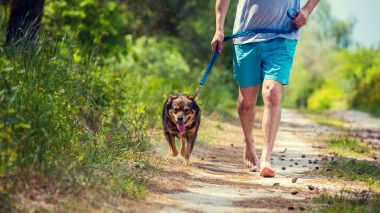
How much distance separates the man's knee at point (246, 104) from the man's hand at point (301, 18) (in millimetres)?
1049

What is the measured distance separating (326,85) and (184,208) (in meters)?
84.6

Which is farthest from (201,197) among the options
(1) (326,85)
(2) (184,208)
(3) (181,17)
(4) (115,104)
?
(1) (326,85)

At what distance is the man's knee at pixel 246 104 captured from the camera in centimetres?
954

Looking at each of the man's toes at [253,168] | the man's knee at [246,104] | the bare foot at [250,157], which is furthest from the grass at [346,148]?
the man's knee at [246,104]

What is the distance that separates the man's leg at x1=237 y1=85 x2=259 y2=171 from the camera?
949 cm

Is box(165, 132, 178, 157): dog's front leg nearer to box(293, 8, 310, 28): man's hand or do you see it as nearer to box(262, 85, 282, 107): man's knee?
box(262, 85, 282, 107): man's knee

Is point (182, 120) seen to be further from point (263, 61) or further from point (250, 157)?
point (263, 61)

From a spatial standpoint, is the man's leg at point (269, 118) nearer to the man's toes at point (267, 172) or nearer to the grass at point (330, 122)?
the man's toes at point (267, 172)

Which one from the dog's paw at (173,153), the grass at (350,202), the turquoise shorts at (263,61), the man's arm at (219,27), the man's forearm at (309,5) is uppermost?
the man's forearm at (309,5)

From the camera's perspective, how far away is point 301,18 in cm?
898

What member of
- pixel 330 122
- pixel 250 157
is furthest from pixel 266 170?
pixel 330 122

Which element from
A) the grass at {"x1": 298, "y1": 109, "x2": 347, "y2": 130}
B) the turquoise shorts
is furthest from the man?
the grass at {"x1": 298, "y1": 109, "x2": 347, "y2": 130}

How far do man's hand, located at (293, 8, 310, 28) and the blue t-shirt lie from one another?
3.3 inches

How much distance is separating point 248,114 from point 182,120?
768 millimetres
